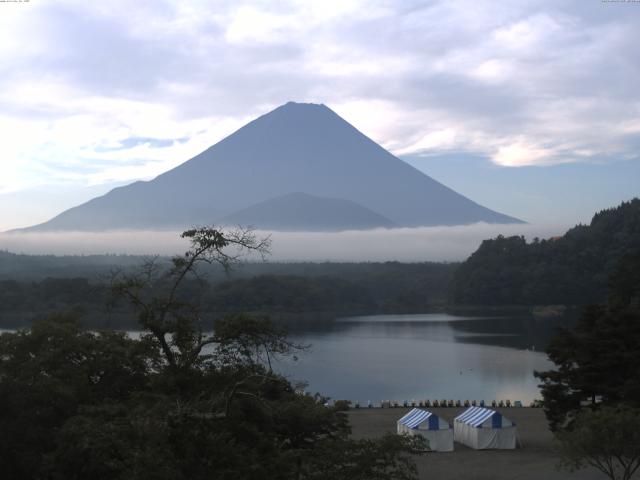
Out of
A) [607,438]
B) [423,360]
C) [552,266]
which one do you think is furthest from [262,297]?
[607,438]

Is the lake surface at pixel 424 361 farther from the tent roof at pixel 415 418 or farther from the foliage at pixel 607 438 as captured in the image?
the foliage at pixel 607 438

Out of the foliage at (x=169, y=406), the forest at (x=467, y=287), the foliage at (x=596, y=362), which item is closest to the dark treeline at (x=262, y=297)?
the forest at (x=467, y=287)

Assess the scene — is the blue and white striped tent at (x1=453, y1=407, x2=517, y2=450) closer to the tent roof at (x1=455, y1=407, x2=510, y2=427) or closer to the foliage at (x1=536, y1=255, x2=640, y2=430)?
the tent roof at (x1=455, y1=407, x2=510, y2=427)

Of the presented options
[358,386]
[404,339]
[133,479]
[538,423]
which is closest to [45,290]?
[404,339]

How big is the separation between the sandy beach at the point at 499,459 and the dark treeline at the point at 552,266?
46818 mm

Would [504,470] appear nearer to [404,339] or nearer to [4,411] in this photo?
[4,411]

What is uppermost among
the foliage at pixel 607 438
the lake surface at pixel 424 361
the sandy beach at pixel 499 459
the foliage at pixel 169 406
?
the foliage at pixel 169 406

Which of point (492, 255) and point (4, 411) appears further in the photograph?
point (492, 255)

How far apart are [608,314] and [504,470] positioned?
3.33m

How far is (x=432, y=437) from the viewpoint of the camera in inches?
530

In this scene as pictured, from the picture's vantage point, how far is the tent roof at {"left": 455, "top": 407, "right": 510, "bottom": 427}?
44.7ft

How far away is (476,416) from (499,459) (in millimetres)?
1409

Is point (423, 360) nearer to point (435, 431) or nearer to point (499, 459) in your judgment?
point (435, 431)

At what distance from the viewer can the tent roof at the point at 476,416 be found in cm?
1363
